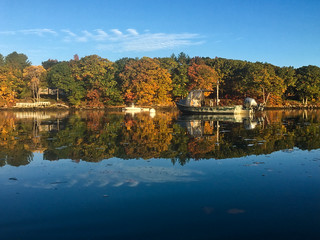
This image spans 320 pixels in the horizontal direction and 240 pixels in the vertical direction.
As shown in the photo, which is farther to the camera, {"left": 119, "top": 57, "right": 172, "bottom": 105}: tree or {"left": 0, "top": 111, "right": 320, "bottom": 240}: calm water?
{"left": 119, "top": 57, "right": 172, "bottom": 105}: tree

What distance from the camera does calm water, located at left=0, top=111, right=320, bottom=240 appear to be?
16.9ft

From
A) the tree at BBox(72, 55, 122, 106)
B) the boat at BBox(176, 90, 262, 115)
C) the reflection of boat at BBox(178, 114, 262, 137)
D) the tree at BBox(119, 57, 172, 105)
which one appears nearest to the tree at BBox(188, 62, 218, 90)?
the tree at BBox(119, 57, 172, 105)

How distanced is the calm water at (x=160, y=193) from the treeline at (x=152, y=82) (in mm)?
55873

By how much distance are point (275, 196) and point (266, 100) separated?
63626 mm

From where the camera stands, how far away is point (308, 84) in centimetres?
6912

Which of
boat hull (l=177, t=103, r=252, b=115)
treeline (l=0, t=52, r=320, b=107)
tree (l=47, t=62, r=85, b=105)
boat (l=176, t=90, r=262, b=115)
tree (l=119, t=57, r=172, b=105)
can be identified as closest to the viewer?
boat hull (l=177, t=103, r=252, b=115)

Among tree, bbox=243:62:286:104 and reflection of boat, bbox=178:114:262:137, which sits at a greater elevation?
tree, bbox=243:62:286:104

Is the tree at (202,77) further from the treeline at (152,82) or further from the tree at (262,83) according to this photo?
the tree at (262,83)

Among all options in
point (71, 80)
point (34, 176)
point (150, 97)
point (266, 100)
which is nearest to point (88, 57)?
point (71, 80)

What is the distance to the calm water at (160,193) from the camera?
5.16 m

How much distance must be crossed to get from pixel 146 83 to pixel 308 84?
136 feet

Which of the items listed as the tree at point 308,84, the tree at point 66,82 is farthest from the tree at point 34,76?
the tree at point 308,84

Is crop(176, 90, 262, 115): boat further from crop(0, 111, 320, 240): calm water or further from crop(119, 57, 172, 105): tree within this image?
crop(0, 111, 320, 240): calm water

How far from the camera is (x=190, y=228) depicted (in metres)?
5.14
